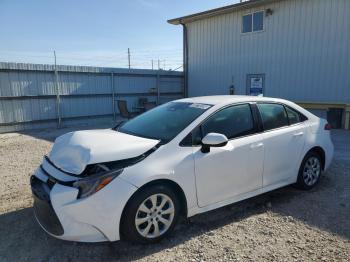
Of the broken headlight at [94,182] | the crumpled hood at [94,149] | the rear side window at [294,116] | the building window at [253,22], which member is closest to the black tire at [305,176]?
the rear side window at [294,116]

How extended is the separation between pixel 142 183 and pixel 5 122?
995 cm

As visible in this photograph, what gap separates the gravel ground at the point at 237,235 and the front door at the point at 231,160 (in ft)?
1.19

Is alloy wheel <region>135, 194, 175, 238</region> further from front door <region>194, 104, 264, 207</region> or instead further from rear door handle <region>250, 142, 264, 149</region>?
rear door handle <region>250, 142, 264, 149</region>

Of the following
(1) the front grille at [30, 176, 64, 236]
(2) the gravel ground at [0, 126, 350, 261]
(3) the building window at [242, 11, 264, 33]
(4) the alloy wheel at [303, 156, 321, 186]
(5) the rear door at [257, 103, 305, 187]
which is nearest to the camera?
(1) the front grille at [30, 176, 64, 236]

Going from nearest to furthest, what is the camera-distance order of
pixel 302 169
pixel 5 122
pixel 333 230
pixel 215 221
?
pixel 333 230 → pixel 215 221 → pixel 302 169 → pixel 5 122

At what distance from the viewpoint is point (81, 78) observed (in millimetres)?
12641

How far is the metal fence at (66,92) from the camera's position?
35.8 ft

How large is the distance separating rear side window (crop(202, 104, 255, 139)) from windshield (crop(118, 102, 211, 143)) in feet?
0.59

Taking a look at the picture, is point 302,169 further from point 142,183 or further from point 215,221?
point 142,183

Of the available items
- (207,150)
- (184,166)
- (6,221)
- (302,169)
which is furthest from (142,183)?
(302,169)

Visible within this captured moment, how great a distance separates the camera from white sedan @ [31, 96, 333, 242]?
8.95ft

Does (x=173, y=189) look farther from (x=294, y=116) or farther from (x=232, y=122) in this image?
(x=294, y=116)

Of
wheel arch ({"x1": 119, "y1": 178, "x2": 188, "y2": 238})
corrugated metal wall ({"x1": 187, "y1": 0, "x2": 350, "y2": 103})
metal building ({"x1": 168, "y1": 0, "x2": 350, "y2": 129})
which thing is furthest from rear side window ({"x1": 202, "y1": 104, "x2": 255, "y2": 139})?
corrugated metal wall ({"x1": 187, "y1": 0, "x2": 350, "y2": 103})

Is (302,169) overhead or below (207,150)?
below
